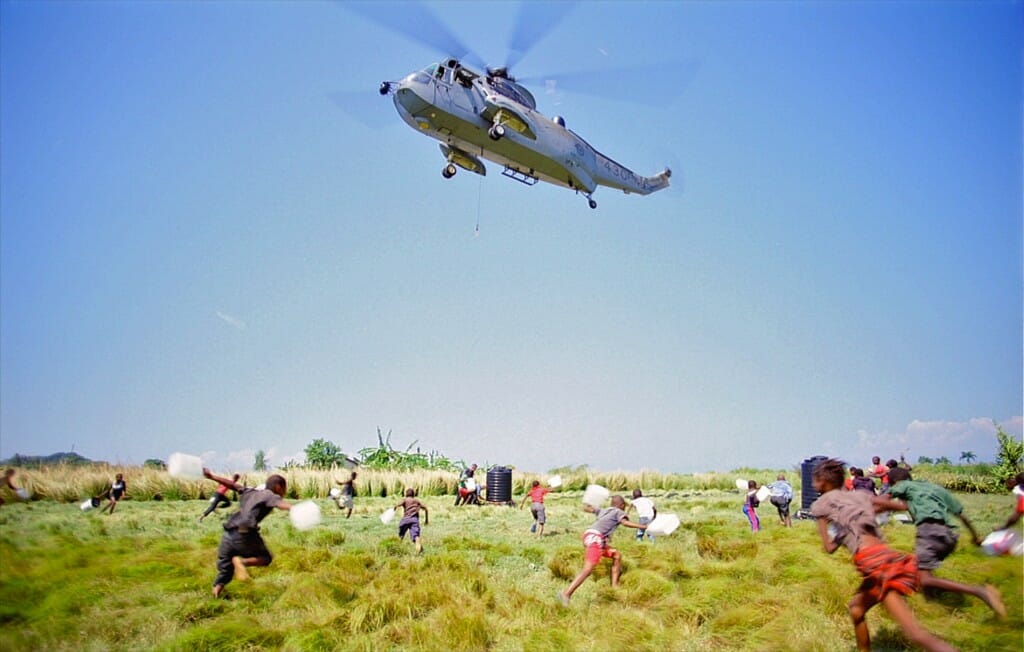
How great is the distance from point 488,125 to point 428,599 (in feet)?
54.8

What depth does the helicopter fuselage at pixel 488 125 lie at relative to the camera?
20312 millimetres

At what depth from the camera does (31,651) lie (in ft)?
19.8

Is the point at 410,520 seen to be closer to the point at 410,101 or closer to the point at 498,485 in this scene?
the point at 498,485

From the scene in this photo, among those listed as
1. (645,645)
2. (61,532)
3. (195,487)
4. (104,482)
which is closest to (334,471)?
(195,487)

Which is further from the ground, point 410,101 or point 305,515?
point 410,101

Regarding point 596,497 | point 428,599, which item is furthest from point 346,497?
point 596,497

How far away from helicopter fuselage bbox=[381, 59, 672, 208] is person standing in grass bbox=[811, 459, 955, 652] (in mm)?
17090

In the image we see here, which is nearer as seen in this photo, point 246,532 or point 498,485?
point 246,532

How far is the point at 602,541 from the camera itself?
8.31m

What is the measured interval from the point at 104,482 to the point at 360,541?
4.57 metres

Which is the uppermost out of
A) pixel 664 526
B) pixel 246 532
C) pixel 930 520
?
pixel 930 520

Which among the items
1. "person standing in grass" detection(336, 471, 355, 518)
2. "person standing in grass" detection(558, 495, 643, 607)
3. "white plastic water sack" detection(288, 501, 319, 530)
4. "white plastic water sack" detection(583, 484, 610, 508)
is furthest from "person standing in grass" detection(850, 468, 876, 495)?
"person standing in grass" detection(336, 471, 355, 518)

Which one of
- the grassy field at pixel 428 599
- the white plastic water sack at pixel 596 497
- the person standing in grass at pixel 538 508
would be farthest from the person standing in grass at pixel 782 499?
the white plastic water sack at pixel 596 497

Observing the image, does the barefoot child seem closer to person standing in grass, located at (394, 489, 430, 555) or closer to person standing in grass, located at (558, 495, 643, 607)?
person standing in grass, located at (394, 489, 430, 555)
